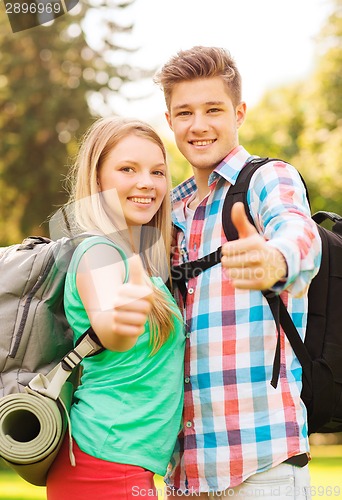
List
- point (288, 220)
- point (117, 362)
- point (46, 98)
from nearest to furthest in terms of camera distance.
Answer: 1. point (288, 220)
2. point (117, 362)
3. point (46, 98)

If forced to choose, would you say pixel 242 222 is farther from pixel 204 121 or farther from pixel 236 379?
pixel 204 121

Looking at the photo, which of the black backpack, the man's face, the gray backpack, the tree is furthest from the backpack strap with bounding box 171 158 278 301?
the tree

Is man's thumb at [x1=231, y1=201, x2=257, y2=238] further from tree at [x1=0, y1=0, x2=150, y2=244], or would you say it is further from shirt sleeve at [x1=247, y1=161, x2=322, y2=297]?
tree at [x1=0, y1=0, x2=150, y2=244]

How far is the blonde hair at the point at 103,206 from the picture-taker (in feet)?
9.91

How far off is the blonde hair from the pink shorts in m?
0.51

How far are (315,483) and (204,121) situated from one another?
8.64 m

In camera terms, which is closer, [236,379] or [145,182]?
[236,379]

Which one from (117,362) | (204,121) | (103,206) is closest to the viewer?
(117,362)

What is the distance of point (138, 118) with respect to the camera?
3.29 metres

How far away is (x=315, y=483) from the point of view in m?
10.9

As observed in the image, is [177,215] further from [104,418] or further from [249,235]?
[249,235]

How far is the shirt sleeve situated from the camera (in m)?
2.38

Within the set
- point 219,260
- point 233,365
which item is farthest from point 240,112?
point 233,365

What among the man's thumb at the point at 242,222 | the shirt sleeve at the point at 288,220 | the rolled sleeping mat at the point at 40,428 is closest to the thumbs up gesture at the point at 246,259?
the man's thumb at the point at 242,222
